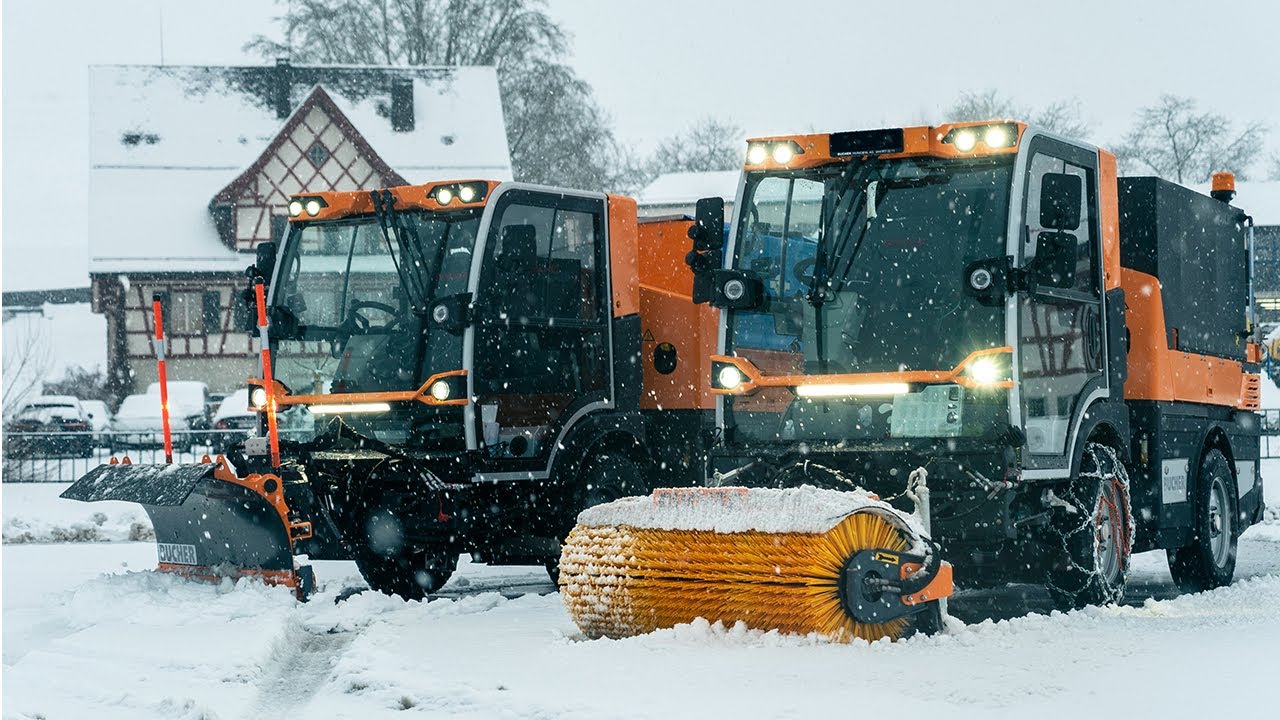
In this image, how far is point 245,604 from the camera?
10.0 m

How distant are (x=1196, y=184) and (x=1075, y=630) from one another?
65155 millimetres

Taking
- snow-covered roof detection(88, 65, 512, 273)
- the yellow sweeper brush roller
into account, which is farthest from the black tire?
snow-covered roof detection(88, 65, 512, 273)

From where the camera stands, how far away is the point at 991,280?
8.81 m

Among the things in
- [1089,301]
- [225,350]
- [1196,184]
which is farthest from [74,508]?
[1196,184]

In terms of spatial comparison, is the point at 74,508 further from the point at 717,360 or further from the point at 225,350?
the point at 225,350

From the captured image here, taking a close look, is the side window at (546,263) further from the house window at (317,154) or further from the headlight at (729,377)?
the house window at (317,154)

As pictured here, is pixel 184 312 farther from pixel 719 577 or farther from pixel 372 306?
pixel 719 577

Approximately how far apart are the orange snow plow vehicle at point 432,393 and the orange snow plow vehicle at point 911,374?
2.15 metres

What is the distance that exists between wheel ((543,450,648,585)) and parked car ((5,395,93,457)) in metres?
16.5

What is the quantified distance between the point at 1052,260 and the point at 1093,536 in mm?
1664

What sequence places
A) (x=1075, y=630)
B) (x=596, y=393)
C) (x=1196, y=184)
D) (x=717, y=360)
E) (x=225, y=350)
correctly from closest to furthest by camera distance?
(x=1075, y=630) → (x=717, y=360) → (x=596, y=393) → (x=225, y=350) → (x=1196, y=184)

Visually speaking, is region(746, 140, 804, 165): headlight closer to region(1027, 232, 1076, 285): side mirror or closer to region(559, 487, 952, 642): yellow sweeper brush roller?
region(1027, 232, 1076, 285): side mirror

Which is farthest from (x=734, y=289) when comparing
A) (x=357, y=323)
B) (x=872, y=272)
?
(x=357, y=323)

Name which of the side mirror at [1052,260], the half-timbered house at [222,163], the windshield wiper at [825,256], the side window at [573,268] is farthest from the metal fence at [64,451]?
the half-timbered house at [222,163]
